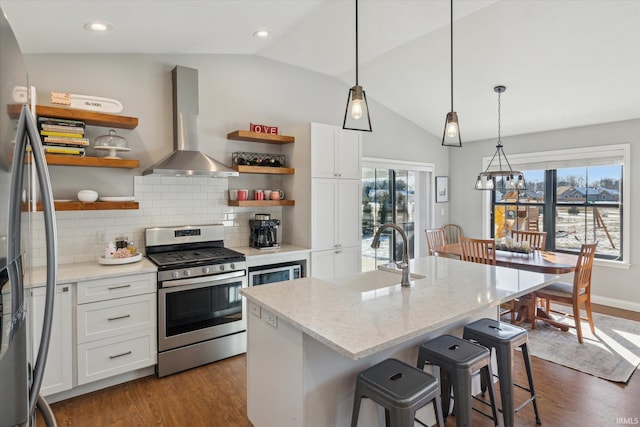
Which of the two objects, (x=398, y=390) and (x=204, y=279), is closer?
(x=398, y=390)

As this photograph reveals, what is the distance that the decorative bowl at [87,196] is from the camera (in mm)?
2908

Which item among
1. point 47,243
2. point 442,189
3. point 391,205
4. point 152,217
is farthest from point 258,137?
point 442,189

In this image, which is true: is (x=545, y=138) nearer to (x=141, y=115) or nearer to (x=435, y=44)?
(x=435, y=44)

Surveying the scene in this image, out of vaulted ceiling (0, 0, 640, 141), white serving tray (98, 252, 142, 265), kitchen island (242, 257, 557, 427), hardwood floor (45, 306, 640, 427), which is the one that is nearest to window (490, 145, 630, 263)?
vaulted ceiling (0, 0, 640, 141)

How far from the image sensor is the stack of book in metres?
2.76

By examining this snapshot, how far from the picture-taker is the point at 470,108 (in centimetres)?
499

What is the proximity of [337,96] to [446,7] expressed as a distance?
2031mm

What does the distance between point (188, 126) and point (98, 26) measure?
109 cm

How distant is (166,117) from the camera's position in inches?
139

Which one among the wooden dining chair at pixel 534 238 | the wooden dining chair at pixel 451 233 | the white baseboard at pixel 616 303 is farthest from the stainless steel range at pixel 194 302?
the white baseboard at pixel 616 303

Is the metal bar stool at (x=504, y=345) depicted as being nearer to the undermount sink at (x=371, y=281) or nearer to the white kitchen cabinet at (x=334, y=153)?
the undermount sink at (x=371, y=281)

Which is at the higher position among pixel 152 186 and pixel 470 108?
pixel 470 108

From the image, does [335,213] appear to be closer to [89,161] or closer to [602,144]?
[89,161]

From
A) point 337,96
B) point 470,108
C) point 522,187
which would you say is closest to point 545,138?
point 470,108
